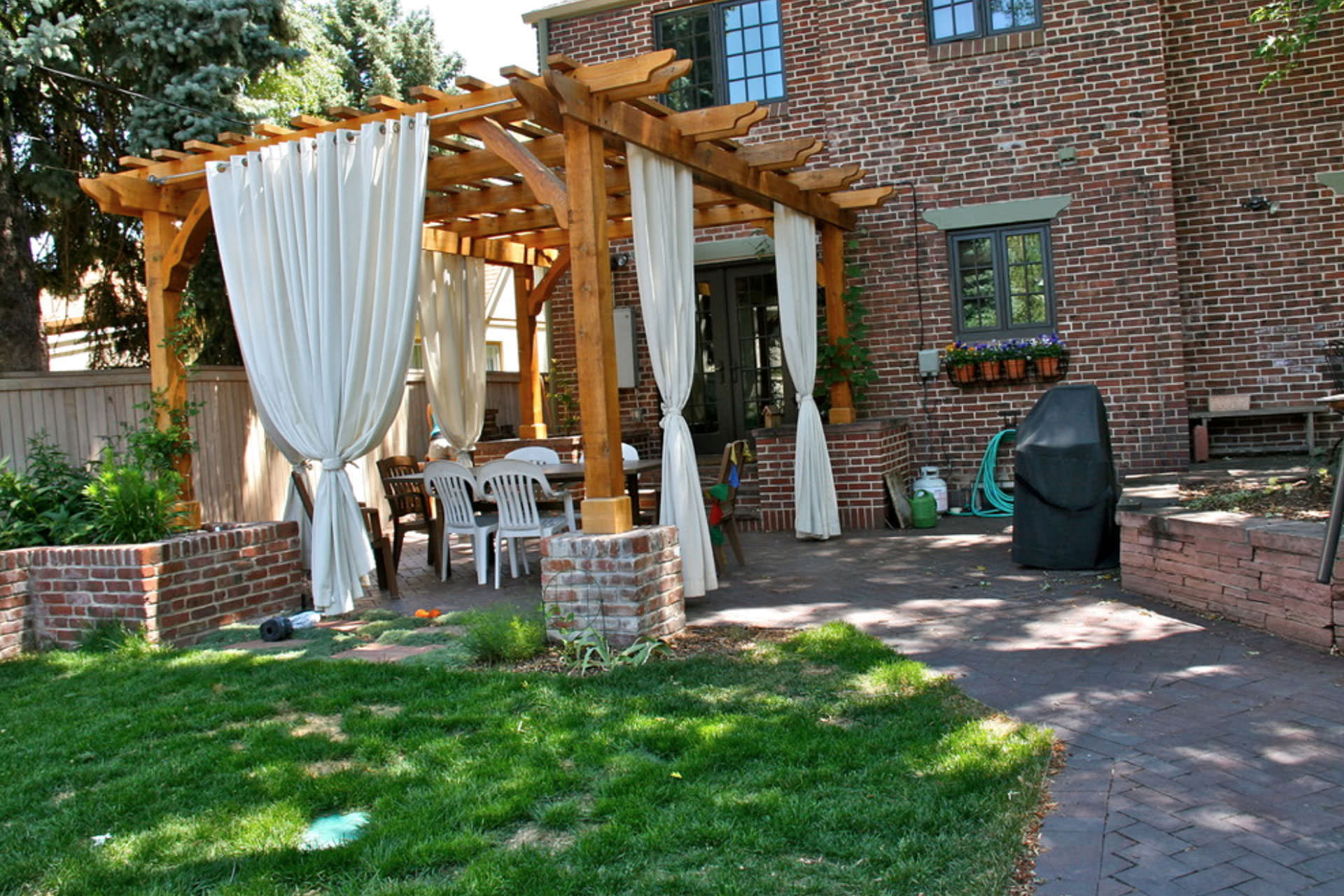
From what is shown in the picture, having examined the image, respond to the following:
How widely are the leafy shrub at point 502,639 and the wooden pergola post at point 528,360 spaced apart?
598cm

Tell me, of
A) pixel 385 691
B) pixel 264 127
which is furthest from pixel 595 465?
pixel 264 127

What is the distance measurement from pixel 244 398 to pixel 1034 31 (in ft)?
26.2

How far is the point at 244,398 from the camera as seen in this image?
31.2 feet

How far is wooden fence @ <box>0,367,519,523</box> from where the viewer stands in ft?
29.3

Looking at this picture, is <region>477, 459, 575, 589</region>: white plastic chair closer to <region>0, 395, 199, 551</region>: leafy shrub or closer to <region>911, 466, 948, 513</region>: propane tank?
<region>0, 395, 199, 551</region>: leafy shrub

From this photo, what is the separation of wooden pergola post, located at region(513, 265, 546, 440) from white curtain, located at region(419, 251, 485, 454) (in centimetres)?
109

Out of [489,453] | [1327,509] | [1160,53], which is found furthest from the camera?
[489,453]

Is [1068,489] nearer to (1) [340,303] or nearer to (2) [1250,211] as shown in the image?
(1) [340,303]

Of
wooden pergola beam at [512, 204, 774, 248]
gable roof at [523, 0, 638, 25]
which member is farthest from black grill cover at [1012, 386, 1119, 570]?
gable roof at [523, 0, 638, 25]

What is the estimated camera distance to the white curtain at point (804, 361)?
8.84 meters

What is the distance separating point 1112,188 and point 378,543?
7411 millimetres

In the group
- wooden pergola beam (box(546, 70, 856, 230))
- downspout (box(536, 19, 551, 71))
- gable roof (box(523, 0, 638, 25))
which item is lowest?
wooden pergola beam (box(546, 70, 856, 230))

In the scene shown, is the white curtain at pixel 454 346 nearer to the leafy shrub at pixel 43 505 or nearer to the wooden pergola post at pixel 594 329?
the leafy shrub at pixel 43 505

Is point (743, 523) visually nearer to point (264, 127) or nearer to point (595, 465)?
point (595, 465)
